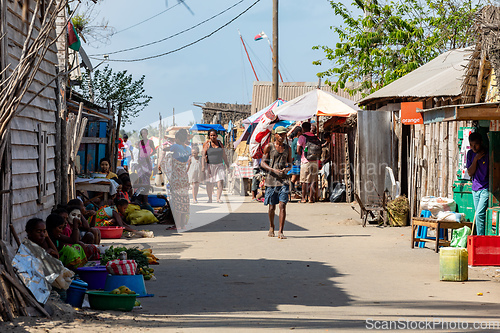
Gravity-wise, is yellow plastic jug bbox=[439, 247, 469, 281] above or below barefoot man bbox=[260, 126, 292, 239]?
below

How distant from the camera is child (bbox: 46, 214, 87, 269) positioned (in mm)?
8102

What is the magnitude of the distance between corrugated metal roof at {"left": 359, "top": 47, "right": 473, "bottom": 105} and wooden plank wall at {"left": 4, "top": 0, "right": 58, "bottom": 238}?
7145 millimetres

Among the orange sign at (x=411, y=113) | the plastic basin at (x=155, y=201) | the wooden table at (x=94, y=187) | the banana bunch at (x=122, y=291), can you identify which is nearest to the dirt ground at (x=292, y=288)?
the banana bunch at (x=122, y=291)

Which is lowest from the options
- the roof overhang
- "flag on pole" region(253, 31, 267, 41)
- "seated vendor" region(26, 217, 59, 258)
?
"seated vendor" region(26, 217, 59, 258)

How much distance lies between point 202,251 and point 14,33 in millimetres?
4662

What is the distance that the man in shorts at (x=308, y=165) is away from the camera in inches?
830

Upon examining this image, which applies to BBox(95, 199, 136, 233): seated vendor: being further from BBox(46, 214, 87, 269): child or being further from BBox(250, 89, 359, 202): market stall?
BBox(250, 89, 359, 202): market stall

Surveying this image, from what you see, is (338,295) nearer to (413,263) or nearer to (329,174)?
(413,263)

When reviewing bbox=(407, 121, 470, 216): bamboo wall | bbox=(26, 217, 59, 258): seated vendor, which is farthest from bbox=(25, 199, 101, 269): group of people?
bbox=(407, 121, 470, 216): bamboo wall

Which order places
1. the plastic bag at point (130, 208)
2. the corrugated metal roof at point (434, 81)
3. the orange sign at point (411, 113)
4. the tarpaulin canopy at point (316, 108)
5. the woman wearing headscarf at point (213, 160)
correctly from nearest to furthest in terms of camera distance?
the orange sign at point (411, 113) < the corrugated metal roof at point (434, 81) < the plastic bag at point (130, 208) < the woman wearing headscarf at point (213, 160) < the tarpaulin canopy at point (316, 108)

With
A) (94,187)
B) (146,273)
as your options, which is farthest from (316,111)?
(146,273)

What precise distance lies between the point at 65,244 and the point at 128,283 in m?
1.69

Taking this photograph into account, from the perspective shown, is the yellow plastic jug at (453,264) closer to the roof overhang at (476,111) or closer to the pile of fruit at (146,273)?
the roof overhang at (476,111)

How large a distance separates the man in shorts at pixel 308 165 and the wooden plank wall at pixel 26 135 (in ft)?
35.3
